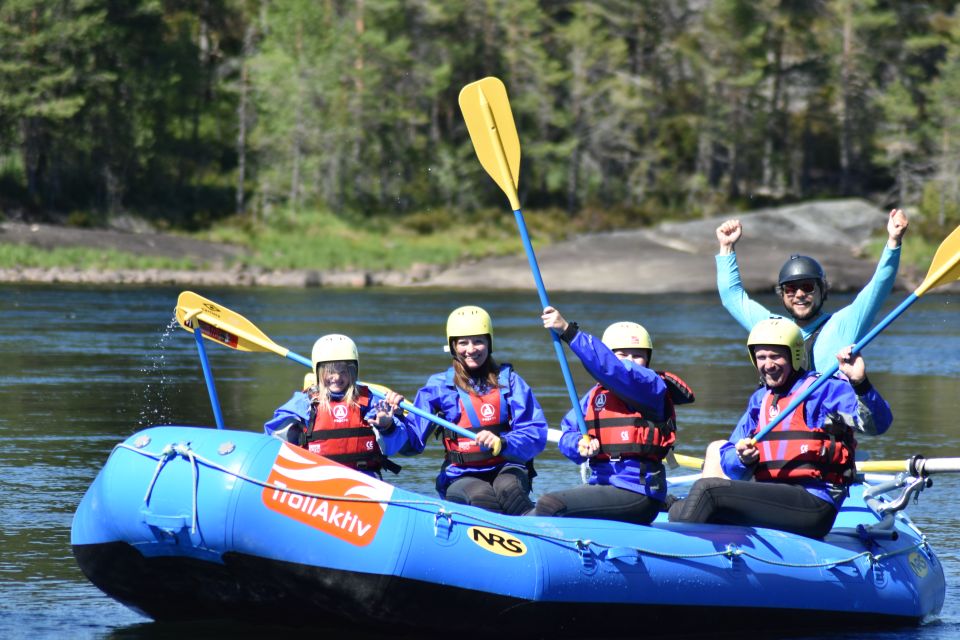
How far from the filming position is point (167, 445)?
571 centimetres

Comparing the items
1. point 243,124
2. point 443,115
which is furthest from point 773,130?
point 243,124

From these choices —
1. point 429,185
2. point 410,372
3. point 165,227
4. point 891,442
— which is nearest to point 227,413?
point 410,372

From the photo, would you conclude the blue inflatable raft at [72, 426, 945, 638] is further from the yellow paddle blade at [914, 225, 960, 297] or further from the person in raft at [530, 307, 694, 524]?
the yellow paddle blade at [914, 225, 960, 297]

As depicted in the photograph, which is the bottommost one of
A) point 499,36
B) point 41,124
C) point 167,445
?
point 167,445

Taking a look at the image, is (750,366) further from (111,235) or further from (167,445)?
(111,235)

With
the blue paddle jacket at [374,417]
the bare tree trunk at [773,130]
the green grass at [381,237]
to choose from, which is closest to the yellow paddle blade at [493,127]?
the blue paddle jacket at [374,417]

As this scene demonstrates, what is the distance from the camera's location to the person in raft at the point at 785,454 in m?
6.29

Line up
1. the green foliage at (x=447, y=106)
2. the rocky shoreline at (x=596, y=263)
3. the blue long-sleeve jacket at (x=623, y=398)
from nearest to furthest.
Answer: the blue long-sleeve jacket at (x=623, y=398), the rocky shoreline at (x=596, y=263), the green foliage at (x=447, y=106)

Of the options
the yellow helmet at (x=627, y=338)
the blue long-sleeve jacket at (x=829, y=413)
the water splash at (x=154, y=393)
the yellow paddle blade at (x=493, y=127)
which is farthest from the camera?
the water splash at (x=154, y=393)

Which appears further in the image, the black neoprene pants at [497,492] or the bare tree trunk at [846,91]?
the bare tree trunk at [846,91]

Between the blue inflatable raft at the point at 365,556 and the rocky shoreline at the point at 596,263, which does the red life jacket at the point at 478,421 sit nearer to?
the blue inflatable raft at the point at 365,556

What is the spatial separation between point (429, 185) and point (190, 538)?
126 feet

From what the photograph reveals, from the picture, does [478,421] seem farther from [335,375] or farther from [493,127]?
[493,127]

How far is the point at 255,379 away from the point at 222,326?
915 centimetres
